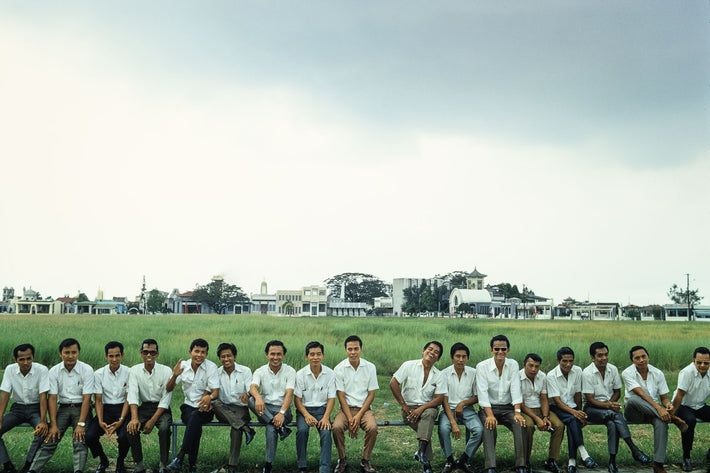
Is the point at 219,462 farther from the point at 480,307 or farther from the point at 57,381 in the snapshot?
the point at 480,307

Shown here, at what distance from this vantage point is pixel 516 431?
580 cm

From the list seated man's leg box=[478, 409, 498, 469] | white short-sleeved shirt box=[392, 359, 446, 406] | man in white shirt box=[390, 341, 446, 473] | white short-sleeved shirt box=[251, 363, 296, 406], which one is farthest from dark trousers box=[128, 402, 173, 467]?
seated man's leg box=[478, 409, 498, 469]

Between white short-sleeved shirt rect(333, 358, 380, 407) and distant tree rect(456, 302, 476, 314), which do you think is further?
distant tree rect(456, 302, 476, 314)

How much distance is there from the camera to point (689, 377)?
20.7ft

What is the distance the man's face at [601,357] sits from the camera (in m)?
6.30

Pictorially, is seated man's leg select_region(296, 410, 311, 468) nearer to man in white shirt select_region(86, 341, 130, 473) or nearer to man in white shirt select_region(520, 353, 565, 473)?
man in white shirt select_region(86, 341, 130, 473)

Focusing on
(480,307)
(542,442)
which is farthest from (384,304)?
(542,442)

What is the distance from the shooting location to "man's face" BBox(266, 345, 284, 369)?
6.11 m

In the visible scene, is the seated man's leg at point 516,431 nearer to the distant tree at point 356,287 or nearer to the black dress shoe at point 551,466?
the black dress shoe at point 551,466

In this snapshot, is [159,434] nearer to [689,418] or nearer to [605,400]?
[605,400]

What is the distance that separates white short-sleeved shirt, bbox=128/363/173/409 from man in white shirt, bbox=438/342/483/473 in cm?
320

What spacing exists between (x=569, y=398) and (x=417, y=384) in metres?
1.86

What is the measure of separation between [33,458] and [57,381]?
0.81m

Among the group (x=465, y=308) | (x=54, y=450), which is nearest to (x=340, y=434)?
(x=54, y=450)
